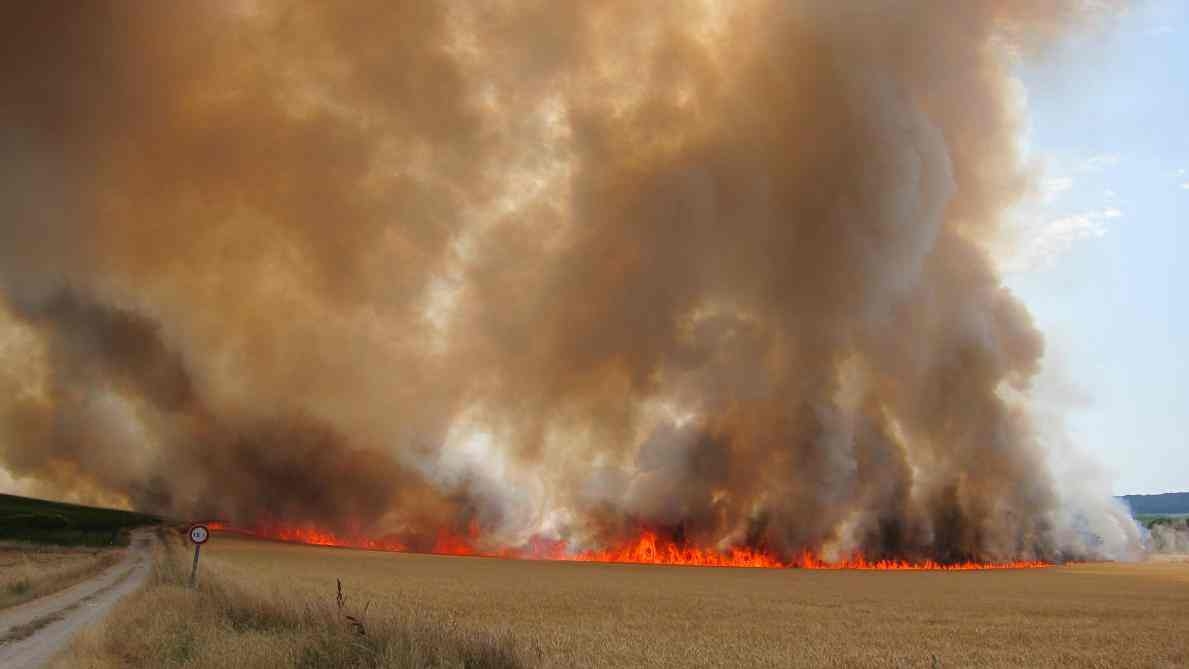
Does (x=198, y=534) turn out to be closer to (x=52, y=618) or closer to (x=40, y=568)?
(x=52, y=618)

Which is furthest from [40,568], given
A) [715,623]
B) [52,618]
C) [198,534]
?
[715,623]

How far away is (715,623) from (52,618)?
67.0 feet

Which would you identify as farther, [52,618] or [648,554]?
[648,554]

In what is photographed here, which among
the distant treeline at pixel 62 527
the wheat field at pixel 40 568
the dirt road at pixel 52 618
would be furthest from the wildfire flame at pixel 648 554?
the dirt road at pixel 52 618

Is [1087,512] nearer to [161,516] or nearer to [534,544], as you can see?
[534,544]

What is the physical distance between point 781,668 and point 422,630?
8355 millimetres

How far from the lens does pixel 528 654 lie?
1418 centimetres

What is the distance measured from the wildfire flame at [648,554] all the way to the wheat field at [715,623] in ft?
146

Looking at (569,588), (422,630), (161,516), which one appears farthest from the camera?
(161,516)

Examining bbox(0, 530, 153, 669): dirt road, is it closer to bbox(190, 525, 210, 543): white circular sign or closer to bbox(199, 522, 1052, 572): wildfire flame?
bbox(190, 525, 210, 543): white circular sign

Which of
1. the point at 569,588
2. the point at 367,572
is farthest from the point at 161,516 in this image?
the point at 569,588

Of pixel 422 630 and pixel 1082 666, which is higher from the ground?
pixel 422 630

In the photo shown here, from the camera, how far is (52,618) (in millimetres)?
22891

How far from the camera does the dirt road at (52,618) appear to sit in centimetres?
1655
